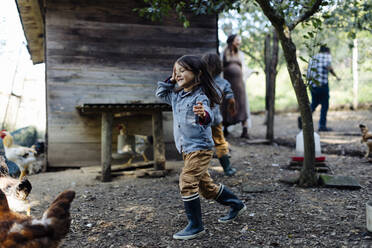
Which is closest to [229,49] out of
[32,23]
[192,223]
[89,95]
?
[89,95]

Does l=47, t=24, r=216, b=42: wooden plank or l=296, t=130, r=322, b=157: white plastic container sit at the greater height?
l=47, t=24, r=216, b=42: wooden plank

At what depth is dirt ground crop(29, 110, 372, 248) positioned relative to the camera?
278 centimetres

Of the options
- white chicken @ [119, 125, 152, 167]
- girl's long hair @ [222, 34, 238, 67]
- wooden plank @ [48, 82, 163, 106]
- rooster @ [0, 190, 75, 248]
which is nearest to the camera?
rooster @ [0, 190, 75, 248]

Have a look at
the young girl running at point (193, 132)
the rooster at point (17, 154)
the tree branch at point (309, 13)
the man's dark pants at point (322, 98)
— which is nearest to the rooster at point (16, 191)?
the young girl running at point (193, 132)

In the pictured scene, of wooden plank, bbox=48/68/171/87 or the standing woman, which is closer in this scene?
wooden plank, bbox=48/68/171/87

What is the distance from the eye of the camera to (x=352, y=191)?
3922 mm

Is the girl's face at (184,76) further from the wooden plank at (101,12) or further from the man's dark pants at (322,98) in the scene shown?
the man's dark pants at (322,98)

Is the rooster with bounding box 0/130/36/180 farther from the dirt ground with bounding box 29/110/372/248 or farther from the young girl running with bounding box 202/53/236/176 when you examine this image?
the young girl running with bounding box 202/53/236/176

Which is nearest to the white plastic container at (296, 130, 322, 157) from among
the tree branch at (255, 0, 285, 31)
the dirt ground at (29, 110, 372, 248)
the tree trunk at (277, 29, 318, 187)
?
the dirt ground at (29, 110, 372, 248)

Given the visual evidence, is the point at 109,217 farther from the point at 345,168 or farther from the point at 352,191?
the point at 345,168

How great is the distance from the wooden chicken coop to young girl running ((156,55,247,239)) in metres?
2.62

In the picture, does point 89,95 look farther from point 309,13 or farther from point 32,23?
point 309,13

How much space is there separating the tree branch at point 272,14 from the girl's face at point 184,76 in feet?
4.41

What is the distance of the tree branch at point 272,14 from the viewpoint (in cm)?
364
